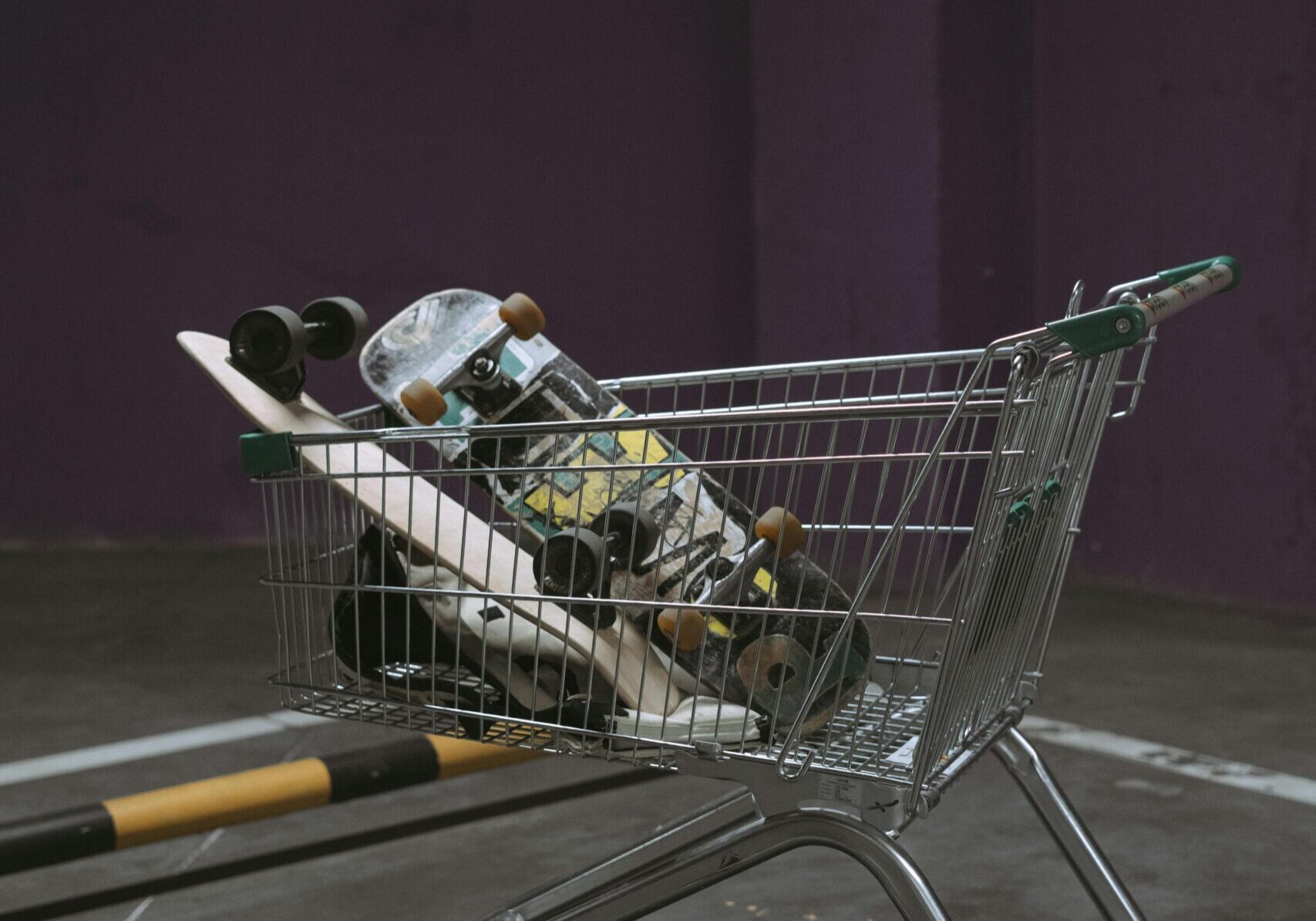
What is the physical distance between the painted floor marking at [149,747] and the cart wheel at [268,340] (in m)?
1.20

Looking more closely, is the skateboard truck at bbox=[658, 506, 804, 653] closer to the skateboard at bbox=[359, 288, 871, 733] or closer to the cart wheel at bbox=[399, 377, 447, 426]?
the skateboard at bbox=[359, 288, 871, 733]

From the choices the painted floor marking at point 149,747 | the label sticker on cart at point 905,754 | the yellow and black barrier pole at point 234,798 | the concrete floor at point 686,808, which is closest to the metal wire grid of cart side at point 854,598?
the label sticker on cart at point 905,754

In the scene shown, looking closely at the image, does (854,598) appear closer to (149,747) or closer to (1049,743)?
(1049,743)

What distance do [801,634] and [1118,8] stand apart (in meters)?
3.62

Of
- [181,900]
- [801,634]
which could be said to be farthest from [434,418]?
[181,900]

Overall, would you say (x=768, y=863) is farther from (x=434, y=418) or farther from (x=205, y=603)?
(x=205, y=603)

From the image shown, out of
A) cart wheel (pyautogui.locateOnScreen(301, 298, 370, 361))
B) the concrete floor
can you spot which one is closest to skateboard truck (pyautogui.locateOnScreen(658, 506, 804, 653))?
cart wheel (pyautogui.locateOnScreen(301, 298, 370, 361))

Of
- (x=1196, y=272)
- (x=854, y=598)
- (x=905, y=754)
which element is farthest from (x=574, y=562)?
(x=1196, y=272)

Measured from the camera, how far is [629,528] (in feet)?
5.18

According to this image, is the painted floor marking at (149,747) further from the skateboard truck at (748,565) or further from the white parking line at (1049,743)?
the skateboard truck at (748,565)

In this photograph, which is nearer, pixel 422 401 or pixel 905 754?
pixel 905 754

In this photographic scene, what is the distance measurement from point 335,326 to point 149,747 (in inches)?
62.8

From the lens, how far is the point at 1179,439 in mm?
4641

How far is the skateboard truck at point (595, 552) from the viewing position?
60.3 inches
